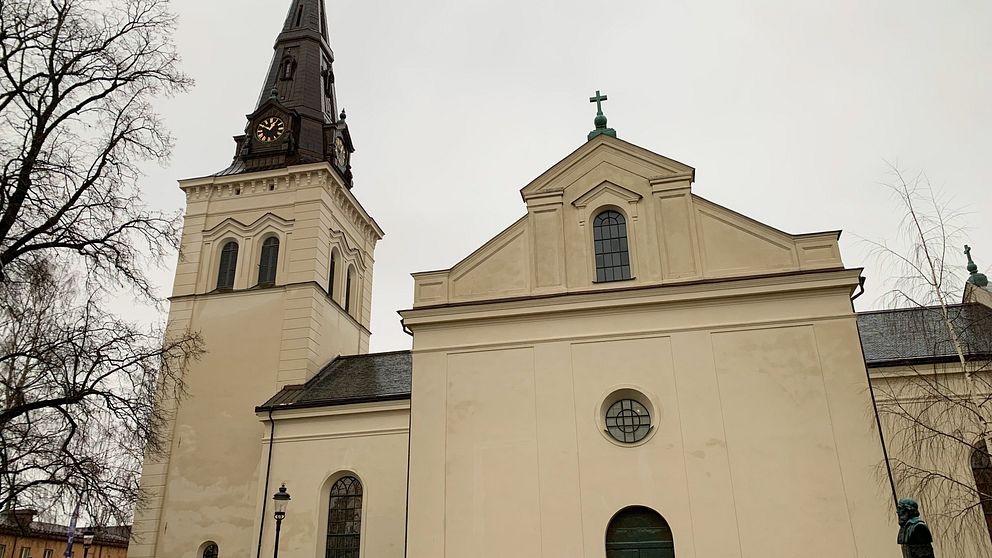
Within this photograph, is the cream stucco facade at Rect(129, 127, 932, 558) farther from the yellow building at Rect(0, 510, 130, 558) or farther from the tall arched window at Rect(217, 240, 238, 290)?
the yellow building at Rect(0, 510, 130, 558)

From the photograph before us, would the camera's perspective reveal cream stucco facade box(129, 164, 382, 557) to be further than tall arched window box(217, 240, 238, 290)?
No

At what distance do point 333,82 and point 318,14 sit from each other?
12.2 feet

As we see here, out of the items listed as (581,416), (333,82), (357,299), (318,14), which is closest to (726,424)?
(581,416)

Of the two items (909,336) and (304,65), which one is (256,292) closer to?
(304,65)

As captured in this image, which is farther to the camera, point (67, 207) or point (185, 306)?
point (185, 306)

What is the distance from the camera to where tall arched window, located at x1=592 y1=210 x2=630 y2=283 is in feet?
57.7

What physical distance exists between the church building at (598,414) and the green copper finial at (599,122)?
82mm

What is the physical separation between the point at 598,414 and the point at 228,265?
17.5m

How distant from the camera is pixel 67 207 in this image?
11344 millimetres

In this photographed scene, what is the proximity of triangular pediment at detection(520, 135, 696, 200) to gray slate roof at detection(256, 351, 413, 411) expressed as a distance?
659 cm

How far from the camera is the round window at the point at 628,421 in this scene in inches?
628

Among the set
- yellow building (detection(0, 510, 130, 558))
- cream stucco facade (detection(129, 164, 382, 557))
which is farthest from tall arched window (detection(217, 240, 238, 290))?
yellow building (detection(0, 510, 130, 558))

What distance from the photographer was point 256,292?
2648 centimetres

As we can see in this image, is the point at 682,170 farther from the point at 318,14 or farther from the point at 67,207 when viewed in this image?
the point at 318,14
